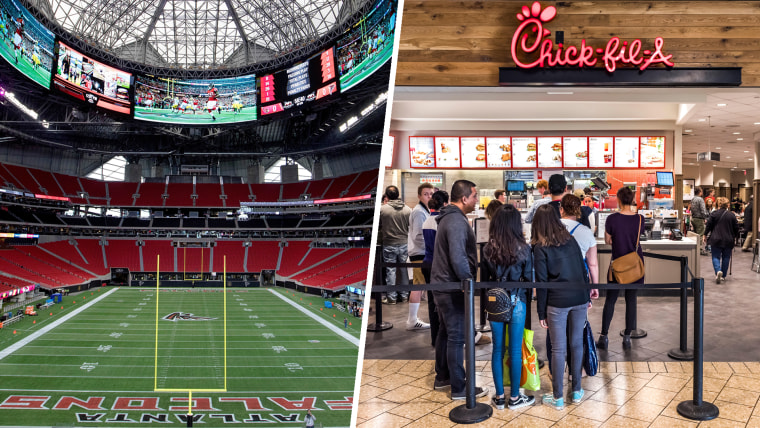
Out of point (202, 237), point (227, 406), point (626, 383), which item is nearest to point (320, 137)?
point (202, 237)

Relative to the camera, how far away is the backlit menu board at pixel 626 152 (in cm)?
837

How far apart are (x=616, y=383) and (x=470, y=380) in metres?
1.20

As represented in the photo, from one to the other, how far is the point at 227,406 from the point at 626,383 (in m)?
8.74

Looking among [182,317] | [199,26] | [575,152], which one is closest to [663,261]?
[575,152]

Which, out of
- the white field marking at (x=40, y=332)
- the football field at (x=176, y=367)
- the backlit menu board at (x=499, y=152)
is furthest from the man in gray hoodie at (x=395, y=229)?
the white field marking at (x=40, y=332)

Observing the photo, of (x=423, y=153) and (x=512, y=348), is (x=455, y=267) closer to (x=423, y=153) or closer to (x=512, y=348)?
(x=512, y=348)

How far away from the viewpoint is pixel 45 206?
31281 millimetres

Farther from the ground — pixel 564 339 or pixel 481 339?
pixel 564 339

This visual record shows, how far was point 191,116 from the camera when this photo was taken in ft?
104

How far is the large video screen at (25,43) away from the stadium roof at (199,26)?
4.81 feet

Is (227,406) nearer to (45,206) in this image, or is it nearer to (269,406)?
(269,406)

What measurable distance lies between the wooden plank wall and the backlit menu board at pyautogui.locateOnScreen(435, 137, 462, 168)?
3.34 m

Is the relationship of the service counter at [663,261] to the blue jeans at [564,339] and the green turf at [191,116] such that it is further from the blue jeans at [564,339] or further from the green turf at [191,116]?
the green turf at [191,116]

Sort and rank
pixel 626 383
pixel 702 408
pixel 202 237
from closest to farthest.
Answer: pixel 702 408 → pixel 626 383 → pixel 202 237
